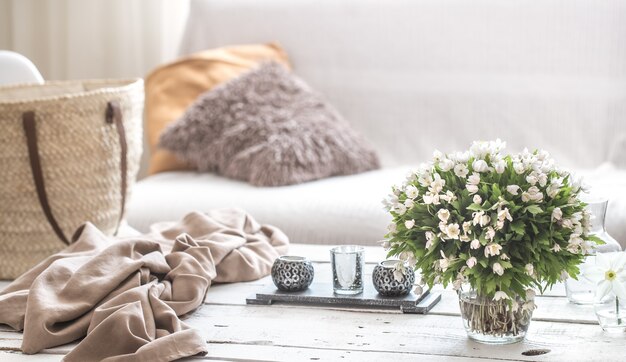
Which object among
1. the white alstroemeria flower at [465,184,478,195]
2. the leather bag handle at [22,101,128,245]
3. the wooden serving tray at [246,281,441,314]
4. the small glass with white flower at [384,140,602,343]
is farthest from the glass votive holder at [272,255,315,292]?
the leather bag handle at [22,101,128,245]

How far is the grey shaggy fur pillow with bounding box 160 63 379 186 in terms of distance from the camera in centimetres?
257

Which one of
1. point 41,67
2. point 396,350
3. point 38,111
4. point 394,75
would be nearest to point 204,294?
point 396,350

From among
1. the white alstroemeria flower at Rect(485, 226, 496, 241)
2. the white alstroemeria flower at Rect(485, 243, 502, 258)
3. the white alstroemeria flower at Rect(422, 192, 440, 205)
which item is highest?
the white alstroemeria flower at Rect(422, 192, 440, 205)

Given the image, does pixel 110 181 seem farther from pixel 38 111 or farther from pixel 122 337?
pixel 122 337

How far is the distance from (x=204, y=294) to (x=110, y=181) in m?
0.60

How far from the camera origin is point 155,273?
56.9 inches

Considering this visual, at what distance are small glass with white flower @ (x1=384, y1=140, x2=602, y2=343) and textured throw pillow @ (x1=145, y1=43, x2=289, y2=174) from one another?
1.72m

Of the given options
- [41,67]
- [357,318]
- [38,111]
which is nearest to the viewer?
[357,318]

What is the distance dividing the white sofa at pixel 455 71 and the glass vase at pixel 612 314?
4.29 ft

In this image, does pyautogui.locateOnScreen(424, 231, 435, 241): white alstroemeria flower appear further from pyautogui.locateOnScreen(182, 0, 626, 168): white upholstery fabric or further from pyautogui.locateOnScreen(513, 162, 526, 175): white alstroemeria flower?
pyautogui.locateOnScreen(182, 0, 626, 168): white upholstery fabric

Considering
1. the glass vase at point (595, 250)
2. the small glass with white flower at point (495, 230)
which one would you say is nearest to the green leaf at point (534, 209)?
the small glass with white flower at point (495, 230)

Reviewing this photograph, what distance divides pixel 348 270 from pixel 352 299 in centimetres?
5

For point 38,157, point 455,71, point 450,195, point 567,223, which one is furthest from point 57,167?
point 455,71

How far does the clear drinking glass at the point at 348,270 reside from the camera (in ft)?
4.59
